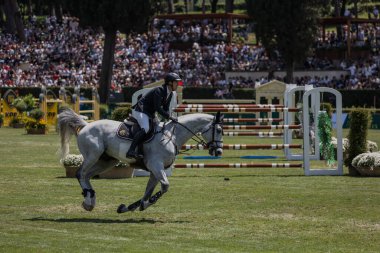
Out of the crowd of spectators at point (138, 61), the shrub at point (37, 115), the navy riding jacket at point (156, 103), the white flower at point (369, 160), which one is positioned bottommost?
the white flower at point (369, 160)

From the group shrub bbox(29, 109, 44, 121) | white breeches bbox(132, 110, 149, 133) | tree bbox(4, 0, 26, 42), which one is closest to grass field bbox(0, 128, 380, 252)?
white breeches bbox(132, 110, 149, 133)

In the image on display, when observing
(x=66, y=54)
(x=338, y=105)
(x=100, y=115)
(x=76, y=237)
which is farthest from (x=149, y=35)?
(x=76, y=237)

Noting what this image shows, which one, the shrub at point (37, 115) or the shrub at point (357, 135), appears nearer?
the shrub at point (357, 135)

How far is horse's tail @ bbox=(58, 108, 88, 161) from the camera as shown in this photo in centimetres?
1842

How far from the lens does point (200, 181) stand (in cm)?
2406

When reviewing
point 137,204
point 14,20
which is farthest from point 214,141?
point 14,20

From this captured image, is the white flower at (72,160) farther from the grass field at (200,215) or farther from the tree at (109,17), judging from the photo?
the tree at (109,17)

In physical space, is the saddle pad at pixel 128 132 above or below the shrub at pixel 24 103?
below

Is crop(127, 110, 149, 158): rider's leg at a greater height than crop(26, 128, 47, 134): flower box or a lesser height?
greater

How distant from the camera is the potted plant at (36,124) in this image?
46125mm

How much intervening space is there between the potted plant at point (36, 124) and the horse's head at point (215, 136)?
2899 centimetres

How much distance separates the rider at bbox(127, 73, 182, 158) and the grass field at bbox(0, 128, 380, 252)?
131 centimetres

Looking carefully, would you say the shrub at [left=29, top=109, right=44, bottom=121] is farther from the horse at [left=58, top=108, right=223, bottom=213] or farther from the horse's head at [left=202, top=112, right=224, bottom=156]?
the horse's head at [left=202, top=112, right=224, bottom=156]

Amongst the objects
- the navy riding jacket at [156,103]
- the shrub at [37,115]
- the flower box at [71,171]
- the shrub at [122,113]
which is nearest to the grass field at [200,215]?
the flower box at [71,171]
